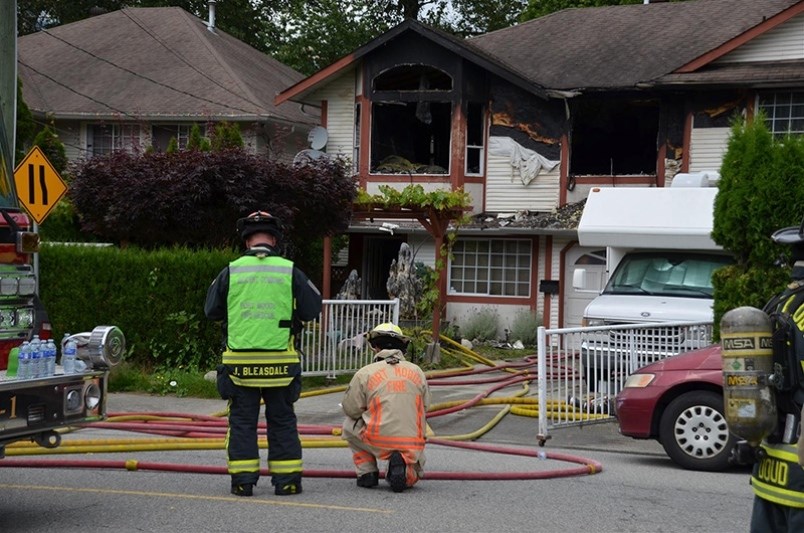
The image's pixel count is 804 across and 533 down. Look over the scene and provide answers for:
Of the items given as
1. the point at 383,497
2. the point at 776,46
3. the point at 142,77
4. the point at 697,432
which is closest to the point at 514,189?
the point at 776,46

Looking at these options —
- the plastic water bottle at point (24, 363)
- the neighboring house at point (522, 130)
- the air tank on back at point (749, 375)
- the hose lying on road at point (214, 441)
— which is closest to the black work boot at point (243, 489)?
the hose lying on road at point (214, 441)

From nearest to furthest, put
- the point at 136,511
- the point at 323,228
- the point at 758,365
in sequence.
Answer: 1. the point at 758,365
2. the point at 136,511
3. the point at 323,228

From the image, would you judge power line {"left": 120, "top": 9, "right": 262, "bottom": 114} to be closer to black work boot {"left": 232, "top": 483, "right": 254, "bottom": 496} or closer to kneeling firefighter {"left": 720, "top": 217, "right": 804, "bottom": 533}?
black work boot {"left": 232, "top": 483, "right": 254, "bottom": 496}

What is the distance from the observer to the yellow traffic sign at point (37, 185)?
13594 millimetres

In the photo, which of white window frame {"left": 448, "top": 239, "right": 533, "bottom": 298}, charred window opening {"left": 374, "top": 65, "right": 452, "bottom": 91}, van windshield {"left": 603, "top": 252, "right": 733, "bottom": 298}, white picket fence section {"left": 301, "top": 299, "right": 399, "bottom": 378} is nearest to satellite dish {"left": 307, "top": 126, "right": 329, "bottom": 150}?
charred window opening {"left": 374, "top": 65, "right": 452, "bottom": 91}

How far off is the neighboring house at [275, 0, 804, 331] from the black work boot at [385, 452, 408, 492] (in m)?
14.3

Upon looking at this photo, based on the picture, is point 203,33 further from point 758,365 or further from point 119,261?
point 758,365

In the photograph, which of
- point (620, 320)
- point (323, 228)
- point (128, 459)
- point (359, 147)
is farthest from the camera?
point (359, 147)

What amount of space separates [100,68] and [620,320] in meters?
19.3

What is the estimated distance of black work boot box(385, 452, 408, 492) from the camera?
8.51 meters

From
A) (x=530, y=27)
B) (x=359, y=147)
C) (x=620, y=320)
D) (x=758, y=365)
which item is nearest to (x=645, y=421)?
(x=620, y=320)

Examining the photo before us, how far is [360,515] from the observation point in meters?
7.78

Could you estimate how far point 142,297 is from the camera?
52.7 feet

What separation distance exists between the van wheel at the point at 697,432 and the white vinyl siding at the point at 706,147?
40.0 ft
